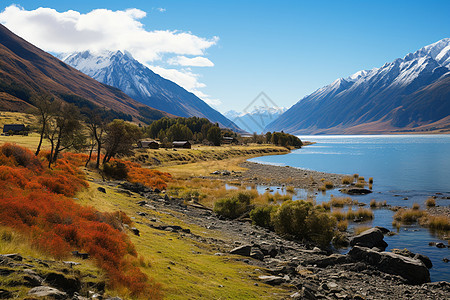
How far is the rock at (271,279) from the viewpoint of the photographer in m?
13.5

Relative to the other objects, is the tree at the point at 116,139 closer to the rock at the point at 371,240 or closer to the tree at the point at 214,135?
the rock at the point at 371,240

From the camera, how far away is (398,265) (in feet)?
60.0

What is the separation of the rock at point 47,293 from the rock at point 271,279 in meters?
8.92

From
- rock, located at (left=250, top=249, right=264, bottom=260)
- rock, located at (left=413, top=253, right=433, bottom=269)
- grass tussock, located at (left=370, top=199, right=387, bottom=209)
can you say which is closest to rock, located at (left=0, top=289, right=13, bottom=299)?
rock, located at (left=250, top=249, right=264, bottom=260)

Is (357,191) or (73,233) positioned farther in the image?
(357,191)

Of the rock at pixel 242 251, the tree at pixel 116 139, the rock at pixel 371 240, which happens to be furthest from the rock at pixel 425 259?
the tree at pixel 116 139

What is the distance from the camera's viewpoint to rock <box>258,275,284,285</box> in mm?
13500

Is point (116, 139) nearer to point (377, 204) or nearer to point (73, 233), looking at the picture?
Result: point (377, 204)

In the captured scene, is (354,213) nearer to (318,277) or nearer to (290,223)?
(290,223)

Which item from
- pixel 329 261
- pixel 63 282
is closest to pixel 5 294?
pixel 63 282

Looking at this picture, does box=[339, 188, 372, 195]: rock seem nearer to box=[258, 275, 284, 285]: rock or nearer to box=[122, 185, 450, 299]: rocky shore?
box=[122, 185, 450, 299]: rocky shore

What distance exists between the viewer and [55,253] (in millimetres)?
9586

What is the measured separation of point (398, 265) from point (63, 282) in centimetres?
1881

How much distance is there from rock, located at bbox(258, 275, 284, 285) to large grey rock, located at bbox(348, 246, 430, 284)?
8.78m
